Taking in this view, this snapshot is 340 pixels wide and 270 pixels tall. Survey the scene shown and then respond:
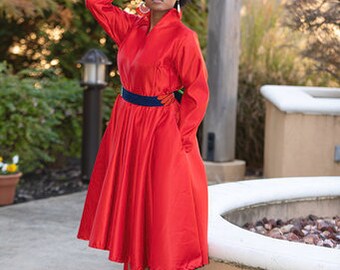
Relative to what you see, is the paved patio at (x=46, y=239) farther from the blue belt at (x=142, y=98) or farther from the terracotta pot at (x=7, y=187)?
the blue belt at (x=142, y=98)

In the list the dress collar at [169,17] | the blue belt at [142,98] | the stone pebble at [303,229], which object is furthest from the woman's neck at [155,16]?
the stone pebble at [303,229]

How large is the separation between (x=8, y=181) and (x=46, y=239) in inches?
52.1

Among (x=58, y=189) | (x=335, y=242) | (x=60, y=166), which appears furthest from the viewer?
(x=60, y=166)

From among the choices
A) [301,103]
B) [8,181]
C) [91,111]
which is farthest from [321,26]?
[8,181]

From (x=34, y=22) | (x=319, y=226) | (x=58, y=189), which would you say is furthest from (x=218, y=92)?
(x=319, y=226)

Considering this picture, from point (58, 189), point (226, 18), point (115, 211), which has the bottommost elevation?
point (58, 189)

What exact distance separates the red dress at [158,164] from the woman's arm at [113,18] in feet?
0.22

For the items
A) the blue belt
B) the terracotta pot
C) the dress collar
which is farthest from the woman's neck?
the terracotta pot

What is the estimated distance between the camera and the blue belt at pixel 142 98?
12.1 ft

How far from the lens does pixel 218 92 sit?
816cm

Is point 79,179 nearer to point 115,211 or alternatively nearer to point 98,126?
point 98,126

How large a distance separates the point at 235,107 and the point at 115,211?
15.4ft

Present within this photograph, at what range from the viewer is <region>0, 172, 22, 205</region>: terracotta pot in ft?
21.9

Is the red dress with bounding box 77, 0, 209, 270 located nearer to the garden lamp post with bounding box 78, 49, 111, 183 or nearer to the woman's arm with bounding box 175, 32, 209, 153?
the woman's arm with bounding box 175, 32, 209, 153
